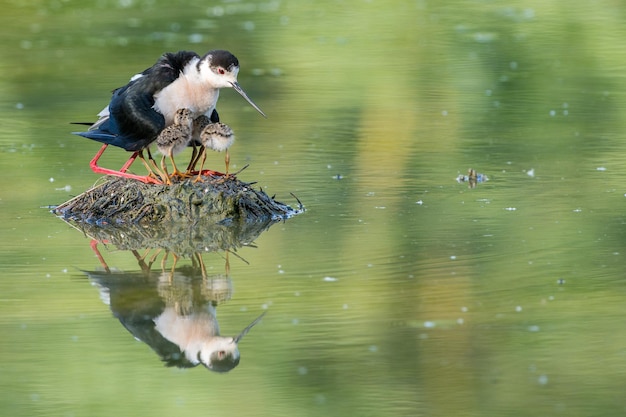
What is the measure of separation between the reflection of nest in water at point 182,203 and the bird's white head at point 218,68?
70cm

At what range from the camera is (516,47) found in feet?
58.2

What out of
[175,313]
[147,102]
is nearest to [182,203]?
[147,102]

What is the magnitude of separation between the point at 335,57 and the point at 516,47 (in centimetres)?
227

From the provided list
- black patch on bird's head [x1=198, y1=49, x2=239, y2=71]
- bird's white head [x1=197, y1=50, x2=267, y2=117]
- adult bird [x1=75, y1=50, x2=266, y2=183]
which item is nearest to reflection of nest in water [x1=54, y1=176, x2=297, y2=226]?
adult bird [x1=75, y1=50, x2=266, y2=183]

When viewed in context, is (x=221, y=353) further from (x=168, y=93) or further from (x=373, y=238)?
(x=168, y=93)

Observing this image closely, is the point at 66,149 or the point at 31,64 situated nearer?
the point at 66,149

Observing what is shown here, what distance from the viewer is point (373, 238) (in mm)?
9109

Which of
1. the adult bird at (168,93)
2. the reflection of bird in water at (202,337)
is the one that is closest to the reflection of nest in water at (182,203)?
the adult bird at (168,93)

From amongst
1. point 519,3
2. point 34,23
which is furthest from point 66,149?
point 519,3

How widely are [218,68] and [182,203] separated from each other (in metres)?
0.98

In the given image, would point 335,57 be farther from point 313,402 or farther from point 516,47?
point 313,402

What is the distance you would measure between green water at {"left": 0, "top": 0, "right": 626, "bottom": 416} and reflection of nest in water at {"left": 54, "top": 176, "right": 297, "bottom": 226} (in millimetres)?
278

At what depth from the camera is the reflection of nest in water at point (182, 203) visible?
966 cm

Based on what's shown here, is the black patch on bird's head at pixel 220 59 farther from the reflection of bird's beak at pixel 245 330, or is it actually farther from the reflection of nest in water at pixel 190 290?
the reflection of bird's beak at pixel 245 330
